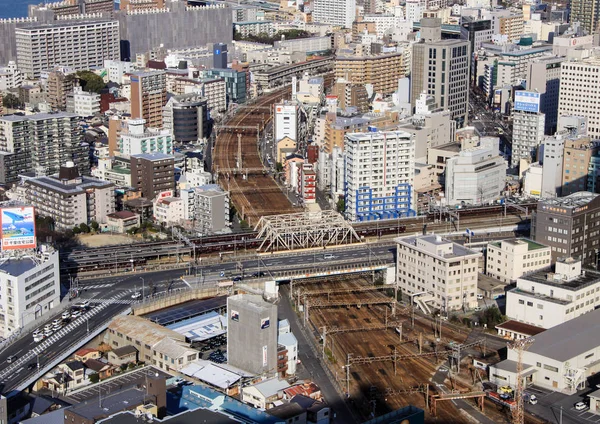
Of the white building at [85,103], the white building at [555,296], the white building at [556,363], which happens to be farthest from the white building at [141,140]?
the white building at [556,363]

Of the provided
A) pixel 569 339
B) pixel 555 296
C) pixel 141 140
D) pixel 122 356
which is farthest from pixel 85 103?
pixel 569 339

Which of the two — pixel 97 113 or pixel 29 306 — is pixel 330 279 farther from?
pixel 97 113

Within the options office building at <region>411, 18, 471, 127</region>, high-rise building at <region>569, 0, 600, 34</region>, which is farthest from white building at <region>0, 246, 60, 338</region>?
high-rise building at <region>569, 0, 600, 34</region>

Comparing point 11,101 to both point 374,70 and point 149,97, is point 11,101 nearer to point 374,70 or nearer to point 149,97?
point 149,97

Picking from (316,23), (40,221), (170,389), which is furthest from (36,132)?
(316,23)

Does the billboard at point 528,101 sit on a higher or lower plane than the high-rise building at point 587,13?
lower

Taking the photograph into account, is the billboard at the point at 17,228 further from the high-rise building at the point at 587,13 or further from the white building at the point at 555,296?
the high-rise building at the point at 587,13

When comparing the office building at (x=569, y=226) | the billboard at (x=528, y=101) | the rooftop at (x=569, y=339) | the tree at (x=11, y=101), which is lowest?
the rooftop at (x=569, y=339)
